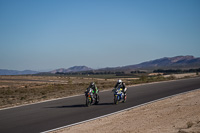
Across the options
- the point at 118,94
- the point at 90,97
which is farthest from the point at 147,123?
the point at 118,94

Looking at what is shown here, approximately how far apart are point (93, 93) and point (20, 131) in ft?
22.6

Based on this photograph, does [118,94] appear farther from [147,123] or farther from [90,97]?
Answer: [147,123]

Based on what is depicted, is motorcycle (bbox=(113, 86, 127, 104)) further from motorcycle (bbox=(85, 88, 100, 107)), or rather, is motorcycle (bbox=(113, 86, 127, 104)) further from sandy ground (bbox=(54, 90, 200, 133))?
sandy ground (bbox=(54, 90, 200, 133))

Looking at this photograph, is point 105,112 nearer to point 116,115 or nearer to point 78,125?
point 116,115

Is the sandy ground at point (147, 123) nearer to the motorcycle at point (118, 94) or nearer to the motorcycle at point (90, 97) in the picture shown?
the motorcycle at point (90, 97)

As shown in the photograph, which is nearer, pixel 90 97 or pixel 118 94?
pixel 90 97

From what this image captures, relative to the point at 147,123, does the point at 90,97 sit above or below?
above

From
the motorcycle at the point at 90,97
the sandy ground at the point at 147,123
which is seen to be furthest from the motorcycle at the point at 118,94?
the sandy ground at the point at 147,123

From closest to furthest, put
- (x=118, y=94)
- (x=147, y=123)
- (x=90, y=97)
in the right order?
(x=147, y=123) < (x=90, y=97) < (x=118, y=94)

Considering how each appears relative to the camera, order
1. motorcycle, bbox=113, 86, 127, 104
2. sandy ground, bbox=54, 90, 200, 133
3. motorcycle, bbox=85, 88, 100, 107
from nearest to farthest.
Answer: sandy ground, bbox=54, 90, 200, 133
motorcycle, bbox=85, 88, 100, 107
motorcycle, bbox=113, 86, 127, 104

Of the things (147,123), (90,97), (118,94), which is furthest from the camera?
(118,94)

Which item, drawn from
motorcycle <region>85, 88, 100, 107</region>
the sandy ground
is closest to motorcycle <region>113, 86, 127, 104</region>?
motorcycle <region>85, 88, 100, 107</region>

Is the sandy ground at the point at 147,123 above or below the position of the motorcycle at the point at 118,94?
below

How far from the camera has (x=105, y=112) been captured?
46.2 ft
